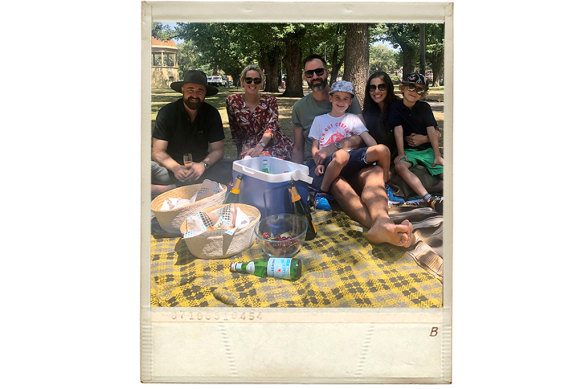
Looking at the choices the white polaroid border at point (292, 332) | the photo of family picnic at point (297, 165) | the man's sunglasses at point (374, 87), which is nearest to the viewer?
the white polaroid border at point (292, 332)

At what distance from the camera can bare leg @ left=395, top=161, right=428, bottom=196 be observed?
341 centimetres

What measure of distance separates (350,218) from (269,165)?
816mm

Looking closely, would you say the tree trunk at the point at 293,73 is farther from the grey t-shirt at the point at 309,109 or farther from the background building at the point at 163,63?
the background building at the point at 163,63

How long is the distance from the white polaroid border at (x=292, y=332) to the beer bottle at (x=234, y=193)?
2.08 ft

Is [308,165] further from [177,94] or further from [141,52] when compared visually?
[141,52]

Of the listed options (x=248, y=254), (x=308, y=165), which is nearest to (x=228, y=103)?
(x=308, y=165)

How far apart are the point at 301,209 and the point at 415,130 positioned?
1147 millimetres

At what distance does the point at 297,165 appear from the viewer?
3.42 meters

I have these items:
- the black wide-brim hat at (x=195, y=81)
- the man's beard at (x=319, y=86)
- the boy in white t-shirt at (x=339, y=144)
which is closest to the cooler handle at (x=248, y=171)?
the boy in white t-shirt at (x=339, y=144)

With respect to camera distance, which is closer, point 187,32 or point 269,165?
point 187,32

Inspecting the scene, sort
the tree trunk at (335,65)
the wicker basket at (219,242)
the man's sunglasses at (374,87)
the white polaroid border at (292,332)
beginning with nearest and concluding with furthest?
the white polaroid border at (292,332) < the wicker basket at (219,242) < the tree trunk at (335,65) < the man's sunglasses at (374,87)

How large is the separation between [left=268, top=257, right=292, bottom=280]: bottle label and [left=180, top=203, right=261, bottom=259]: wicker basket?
0.92 ft

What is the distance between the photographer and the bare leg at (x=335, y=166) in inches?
131

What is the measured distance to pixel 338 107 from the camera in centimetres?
330
